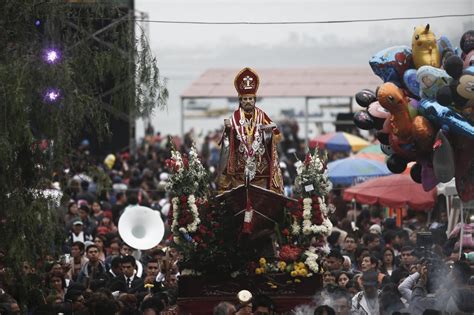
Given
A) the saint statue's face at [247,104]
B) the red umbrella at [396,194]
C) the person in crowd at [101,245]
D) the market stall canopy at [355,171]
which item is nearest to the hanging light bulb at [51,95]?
the saint statue's face at [247,104]

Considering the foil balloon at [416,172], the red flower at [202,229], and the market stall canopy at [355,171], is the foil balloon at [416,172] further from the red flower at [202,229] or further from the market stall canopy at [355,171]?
the market stall canopy at [355,171]

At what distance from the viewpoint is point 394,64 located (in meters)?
18.0

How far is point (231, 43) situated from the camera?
72375 mm

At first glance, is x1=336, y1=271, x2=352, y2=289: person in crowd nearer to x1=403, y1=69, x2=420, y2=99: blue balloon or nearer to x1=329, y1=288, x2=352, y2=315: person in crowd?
x1=329, y1=288, x2=352, y2=315: person in crowd

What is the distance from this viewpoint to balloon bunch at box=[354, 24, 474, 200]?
17.0 meters

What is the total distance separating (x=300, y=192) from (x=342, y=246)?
4487mm

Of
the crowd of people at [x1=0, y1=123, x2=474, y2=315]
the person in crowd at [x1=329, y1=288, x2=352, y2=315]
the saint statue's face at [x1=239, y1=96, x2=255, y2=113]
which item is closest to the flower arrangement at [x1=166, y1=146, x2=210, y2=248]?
the crowd of people at [x1=0, y1=123, x2=474, y2=315]

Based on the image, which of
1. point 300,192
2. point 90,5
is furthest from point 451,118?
point 90,5

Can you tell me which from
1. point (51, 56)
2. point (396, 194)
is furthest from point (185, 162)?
point (396, 194)

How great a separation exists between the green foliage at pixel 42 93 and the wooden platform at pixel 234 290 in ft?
6.27

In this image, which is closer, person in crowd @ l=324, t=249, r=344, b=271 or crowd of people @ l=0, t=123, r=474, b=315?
crowd of people @ l=0, t=123, r=474, b=315

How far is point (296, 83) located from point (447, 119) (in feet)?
94.1

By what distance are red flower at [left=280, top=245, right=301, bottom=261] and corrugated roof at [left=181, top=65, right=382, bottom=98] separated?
26024mm

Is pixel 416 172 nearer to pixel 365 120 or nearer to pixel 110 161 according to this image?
pixel 365 120
